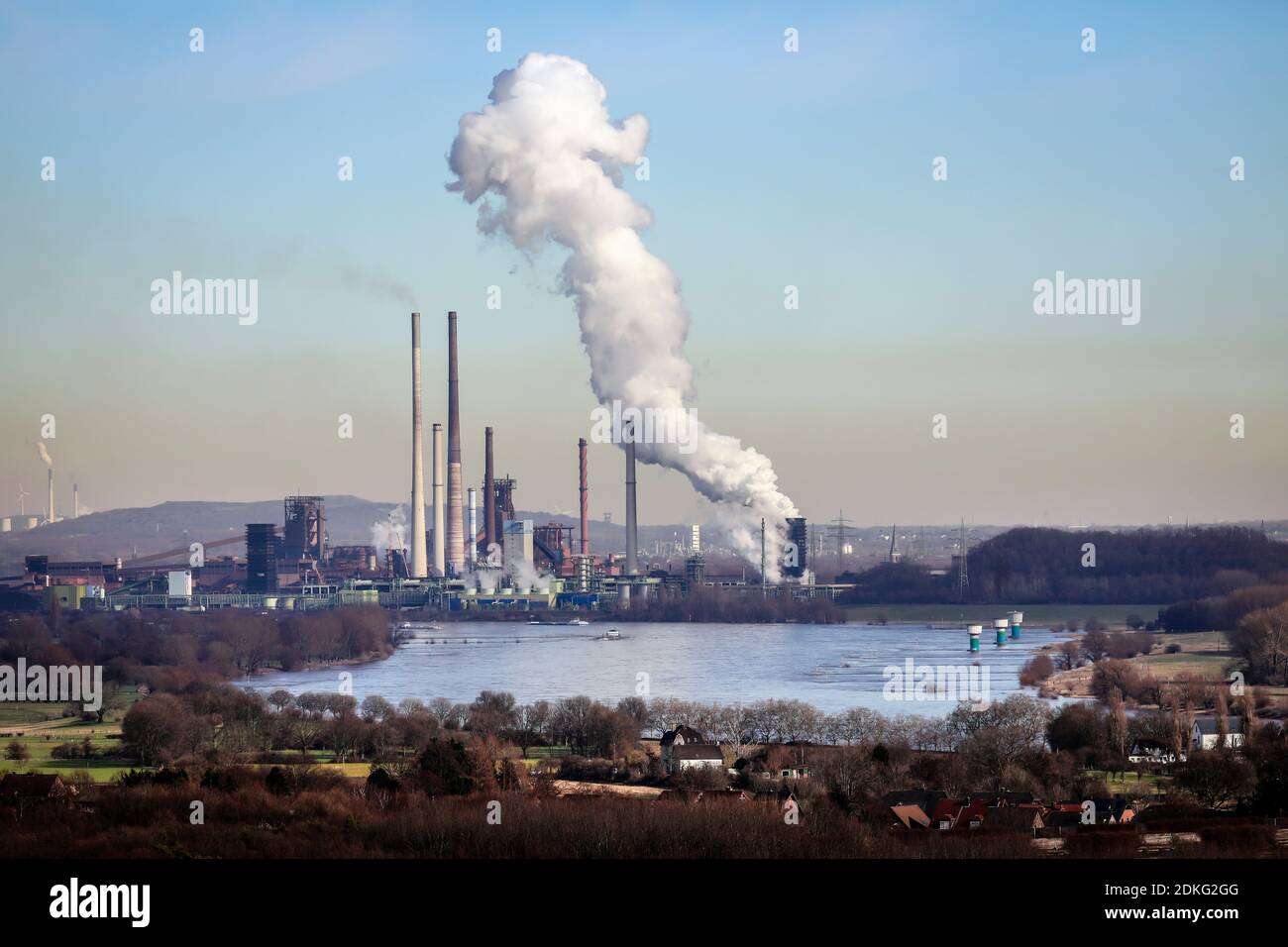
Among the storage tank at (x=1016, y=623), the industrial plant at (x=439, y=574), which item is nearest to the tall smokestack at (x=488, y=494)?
the industrial plant at (x=439, y=574)

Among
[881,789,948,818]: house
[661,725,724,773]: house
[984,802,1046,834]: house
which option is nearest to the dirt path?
[661,725,724,773]: house

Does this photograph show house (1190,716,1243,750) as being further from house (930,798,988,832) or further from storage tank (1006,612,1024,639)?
storage tank (1006,612,1024,639)

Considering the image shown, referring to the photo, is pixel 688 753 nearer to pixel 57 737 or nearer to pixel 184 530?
pixel 57 737

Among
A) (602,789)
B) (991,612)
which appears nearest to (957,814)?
(602,789)

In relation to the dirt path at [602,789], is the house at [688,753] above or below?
above

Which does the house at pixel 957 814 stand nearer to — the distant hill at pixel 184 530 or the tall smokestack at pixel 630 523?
the tall smokestack at pixel 630 523
